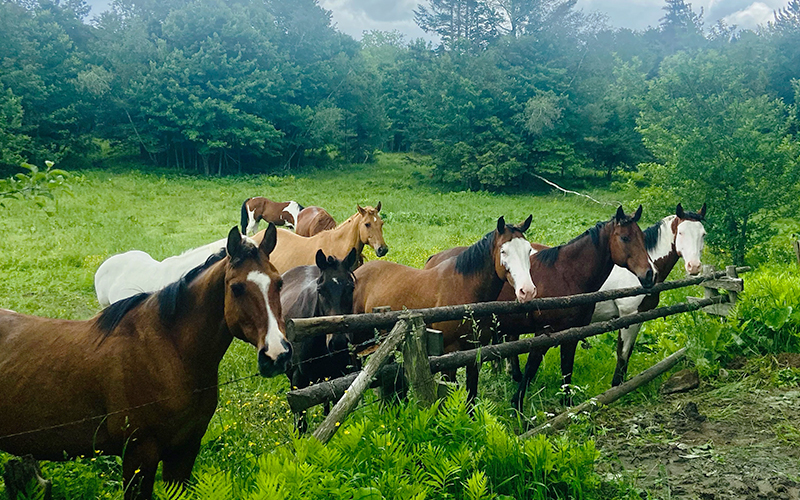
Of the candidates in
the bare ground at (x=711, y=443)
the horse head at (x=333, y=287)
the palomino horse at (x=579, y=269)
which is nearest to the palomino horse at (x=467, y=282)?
the palomino horse at (x=579, y=269)

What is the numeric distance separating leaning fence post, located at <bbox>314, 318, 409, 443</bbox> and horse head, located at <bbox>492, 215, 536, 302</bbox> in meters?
1.69

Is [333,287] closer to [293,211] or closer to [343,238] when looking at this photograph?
[343,238]

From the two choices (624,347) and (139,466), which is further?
(624,347)

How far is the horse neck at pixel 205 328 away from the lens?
3.04 metres

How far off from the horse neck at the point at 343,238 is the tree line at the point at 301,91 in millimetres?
23397

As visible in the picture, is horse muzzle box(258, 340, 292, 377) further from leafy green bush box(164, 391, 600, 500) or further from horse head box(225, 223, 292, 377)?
leafy green bush box(164, 391, 600, 500)

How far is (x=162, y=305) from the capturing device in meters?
3.13

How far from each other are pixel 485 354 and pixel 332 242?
5632 millimetres

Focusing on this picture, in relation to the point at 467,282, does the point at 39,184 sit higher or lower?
higher

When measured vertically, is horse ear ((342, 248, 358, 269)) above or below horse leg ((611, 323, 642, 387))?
above

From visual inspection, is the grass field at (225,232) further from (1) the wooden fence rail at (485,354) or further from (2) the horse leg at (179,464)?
(2) the horse leg at (179,464)

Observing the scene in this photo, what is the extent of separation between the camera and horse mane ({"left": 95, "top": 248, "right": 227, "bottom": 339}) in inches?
122

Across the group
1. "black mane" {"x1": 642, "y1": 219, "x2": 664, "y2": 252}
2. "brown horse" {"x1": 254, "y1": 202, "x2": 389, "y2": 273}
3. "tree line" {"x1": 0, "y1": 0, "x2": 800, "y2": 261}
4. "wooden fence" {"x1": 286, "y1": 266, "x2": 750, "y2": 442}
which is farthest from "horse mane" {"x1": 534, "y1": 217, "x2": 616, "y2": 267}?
"tree line" {"x1": 0, "y1": 0, "x2": 800, "y2": 261}

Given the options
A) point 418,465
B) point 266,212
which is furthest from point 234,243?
point 266,212
